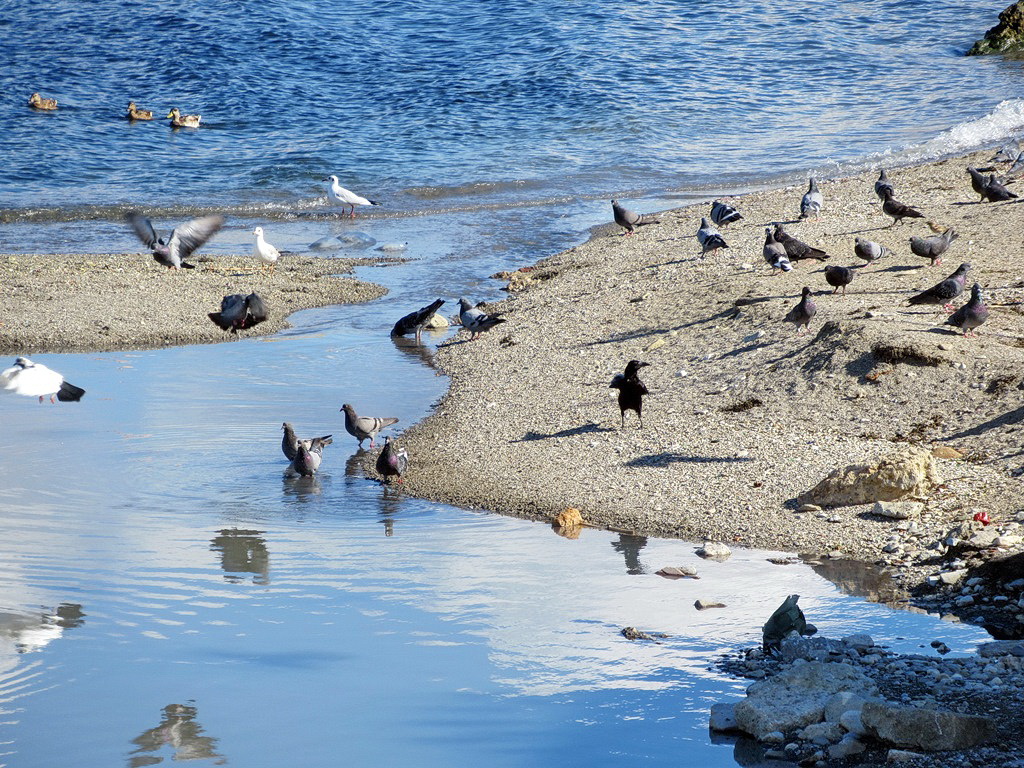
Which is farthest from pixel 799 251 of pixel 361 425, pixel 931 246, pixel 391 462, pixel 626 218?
pixel 391 462

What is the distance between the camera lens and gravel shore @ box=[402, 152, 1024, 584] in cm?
756

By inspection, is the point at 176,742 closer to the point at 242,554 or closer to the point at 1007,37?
the point at 242,554

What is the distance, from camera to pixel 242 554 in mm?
7273

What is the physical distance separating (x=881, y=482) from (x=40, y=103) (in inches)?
993

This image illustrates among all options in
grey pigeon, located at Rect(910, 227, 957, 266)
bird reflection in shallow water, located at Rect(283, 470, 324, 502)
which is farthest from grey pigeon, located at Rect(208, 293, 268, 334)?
grey pigeon, located at Rect(910, 227, 957, 266)

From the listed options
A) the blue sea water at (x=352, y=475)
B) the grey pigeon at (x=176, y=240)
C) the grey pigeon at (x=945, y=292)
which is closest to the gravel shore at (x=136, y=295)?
the blue sea water at (x=352, y=475)

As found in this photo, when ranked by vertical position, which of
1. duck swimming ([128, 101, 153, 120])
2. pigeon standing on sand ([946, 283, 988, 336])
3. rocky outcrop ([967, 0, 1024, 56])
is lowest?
pigeon standing on sand ([946, 283, 988, 336])

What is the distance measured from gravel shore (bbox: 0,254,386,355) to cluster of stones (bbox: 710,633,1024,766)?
9182 millimetres

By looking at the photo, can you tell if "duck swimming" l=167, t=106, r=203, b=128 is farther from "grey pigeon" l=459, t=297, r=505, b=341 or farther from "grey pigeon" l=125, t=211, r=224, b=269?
"grey pigeon" l=459, t=297, r=505, b=341

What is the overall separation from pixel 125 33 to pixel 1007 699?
3260 centimetres

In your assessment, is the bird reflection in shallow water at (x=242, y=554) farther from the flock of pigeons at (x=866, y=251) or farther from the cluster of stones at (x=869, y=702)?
the flock of pigeons at (x=866, y=251)

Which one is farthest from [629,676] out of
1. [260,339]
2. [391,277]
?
[391,277]

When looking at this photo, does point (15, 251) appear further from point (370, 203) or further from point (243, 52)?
point (243, 52)

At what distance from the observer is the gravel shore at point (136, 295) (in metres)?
12.9
